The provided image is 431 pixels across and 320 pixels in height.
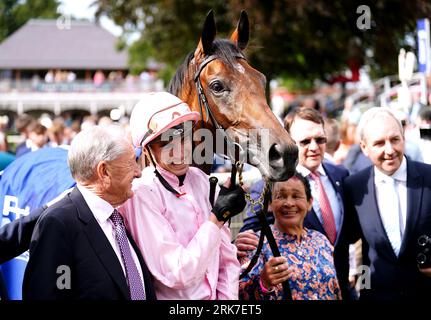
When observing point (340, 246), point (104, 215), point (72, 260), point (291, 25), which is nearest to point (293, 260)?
point (340, 246)

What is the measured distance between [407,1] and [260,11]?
3927 mm

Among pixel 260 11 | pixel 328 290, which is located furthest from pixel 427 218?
pixel 260 11

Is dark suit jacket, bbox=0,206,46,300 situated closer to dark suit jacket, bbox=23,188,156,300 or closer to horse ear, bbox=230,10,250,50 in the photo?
dark suit jacket, bbox=23,188,156,300

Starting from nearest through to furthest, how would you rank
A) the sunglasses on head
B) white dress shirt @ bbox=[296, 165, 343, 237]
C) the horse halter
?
the horse halter < white dress shirt @ bbox=[296, 165, 343, 237] < the sunglasses on head

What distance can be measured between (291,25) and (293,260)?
566 inches

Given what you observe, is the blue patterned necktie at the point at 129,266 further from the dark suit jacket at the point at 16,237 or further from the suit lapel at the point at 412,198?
the suit lapel at the point at 412,198

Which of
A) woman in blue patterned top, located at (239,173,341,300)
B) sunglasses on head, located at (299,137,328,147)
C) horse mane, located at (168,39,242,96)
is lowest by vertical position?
woman in blue patterned top, located at (239,173,341,300)

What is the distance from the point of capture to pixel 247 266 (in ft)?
9.70

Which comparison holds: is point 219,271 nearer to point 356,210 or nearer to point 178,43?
point 356,210

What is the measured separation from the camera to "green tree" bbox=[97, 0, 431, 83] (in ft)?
50.6

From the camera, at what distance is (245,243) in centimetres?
298

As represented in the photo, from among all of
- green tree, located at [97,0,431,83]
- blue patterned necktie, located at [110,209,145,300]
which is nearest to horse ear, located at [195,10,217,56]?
blue patterned necktie, located at [110,209,145,300]

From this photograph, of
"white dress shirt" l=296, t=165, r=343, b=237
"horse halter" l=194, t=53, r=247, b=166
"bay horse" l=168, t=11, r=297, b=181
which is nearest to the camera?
"bay horse" l=168, t=11, r=297, b=181

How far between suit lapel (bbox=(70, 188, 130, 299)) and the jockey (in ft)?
0.52
